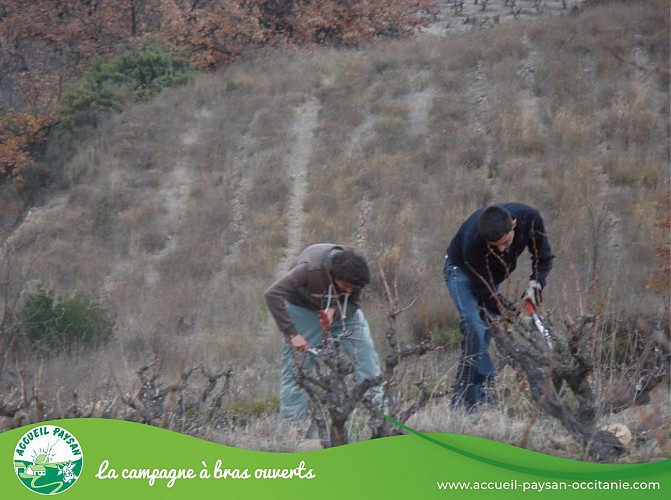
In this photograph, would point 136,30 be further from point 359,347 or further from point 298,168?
point 359,347

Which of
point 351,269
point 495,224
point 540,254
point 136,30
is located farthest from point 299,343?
point 136,30

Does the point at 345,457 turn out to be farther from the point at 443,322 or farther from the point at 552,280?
the point at 552,280

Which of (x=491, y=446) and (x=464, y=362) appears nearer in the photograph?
(x=491, y=446)

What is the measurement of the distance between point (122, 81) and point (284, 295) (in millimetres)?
8754

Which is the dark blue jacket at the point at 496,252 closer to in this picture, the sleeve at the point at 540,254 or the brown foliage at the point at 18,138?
the sleeve at the point at 540,254

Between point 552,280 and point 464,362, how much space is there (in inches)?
147

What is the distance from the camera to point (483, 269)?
5.67 meters

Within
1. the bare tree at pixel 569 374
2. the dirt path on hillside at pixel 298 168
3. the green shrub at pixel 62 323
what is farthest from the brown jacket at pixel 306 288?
the dirt path on hillside at pixel 298 168

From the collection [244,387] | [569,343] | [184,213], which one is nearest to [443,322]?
[244,387]

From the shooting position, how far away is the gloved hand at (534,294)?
5367 millimetres

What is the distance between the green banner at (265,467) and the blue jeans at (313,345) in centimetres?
111

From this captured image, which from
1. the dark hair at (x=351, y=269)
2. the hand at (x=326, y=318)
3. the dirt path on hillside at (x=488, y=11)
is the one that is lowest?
the hand at (x=326, y=318)

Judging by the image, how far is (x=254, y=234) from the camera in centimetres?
1195

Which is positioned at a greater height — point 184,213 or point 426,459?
point 426,459
